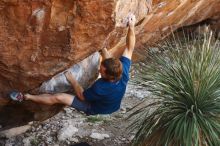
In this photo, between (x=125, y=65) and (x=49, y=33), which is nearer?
(x=49, y=33)

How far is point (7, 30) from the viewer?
16.6 feet

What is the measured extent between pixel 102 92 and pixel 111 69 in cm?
40

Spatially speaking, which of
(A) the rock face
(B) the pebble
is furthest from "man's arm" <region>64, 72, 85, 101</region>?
(B) the pebble

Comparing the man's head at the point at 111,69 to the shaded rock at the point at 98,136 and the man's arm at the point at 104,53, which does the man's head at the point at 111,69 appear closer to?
the man's arm at the point at 104,53

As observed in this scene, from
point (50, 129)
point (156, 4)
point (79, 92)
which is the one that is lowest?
point (50, 129)

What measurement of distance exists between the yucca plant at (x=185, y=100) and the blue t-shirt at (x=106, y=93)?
53 cm

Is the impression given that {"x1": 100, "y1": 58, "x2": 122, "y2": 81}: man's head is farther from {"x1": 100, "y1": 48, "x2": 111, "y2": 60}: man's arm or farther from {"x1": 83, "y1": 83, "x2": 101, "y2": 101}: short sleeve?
{"x1": 100, "y1": 48, "x2": 111, "y2": 60}: man's arm

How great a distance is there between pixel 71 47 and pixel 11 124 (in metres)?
2.15

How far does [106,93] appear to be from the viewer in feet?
18.9

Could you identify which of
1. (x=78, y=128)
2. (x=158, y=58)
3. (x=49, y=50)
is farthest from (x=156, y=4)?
(x=78, y=128)

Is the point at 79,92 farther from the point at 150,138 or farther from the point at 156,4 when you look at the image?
the point at 156,4

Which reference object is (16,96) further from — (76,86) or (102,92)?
(102,92)

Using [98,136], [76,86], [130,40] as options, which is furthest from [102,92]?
[98,136]

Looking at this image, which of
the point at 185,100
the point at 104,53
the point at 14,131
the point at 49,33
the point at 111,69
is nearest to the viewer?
the point at 49,33
